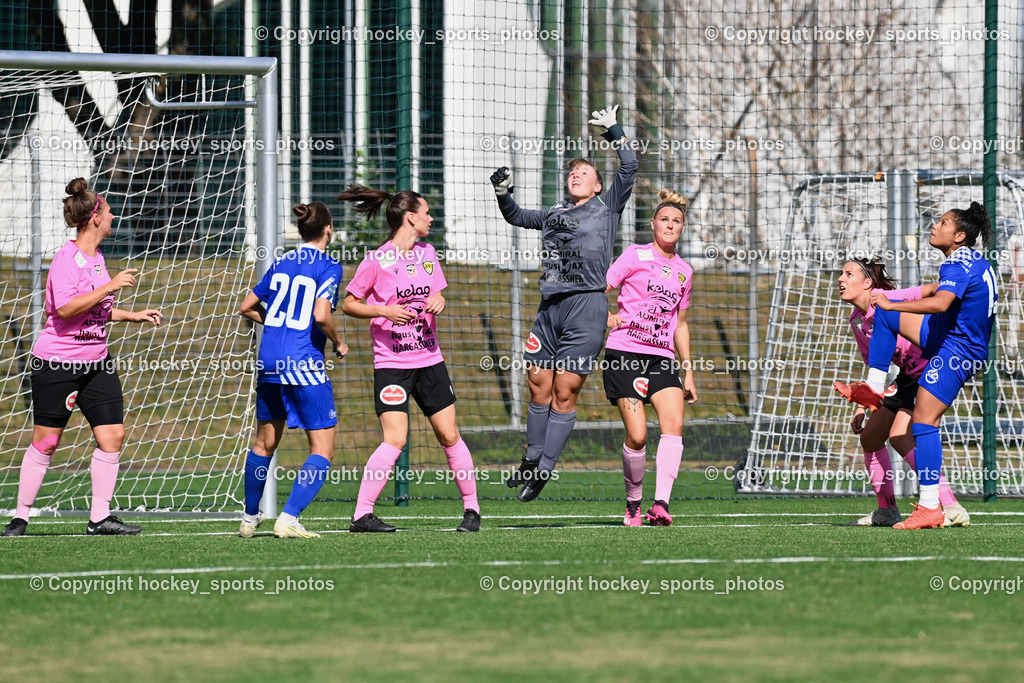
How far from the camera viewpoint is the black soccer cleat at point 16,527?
7242 millimetres

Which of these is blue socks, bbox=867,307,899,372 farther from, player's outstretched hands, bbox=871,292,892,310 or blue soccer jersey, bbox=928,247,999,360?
player's outstretched hands, bbox=871,292,892,310

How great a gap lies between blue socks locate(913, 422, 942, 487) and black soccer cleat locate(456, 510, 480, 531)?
266 cm

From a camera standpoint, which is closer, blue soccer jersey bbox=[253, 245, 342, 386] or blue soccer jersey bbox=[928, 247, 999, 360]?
blue soccer jersey bbox=[253, 245, 342, 386]

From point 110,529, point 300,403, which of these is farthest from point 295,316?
point 110,529

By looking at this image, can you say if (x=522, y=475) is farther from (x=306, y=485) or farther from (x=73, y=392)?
(x=73, y=392)

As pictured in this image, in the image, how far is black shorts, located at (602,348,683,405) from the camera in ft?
25.6

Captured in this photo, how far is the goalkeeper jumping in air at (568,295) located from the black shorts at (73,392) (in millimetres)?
2619

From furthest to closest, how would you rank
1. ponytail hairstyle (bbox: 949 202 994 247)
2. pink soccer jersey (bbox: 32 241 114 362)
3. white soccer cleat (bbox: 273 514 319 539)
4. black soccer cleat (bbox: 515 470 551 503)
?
black soccer cleat (bbox: 515 470 551 503) < ponytail hairstyle (bbox: 949 202 994 247) < pink soccer jersey (bbox: 32 241 114 362) < white soccer cleat (bbox: 273 514 319 539)

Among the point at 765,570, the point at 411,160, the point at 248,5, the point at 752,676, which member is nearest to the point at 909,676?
the point at 752,676

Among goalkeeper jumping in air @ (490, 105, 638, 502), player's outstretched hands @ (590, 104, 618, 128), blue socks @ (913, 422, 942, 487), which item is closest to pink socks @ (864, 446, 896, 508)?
blue socks @ (913, 422, 942, 487)

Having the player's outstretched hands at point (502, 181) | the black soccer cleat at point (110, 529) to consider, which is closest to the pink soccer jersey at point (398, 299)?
the player's outstretched hands at point (502, 181)

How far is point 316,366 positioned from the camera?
22.9 feet

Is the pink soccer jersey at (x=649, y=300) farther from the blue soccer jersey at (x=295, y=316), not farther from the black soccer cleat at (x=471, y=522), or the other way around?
the blue soccer jersey at (x=295, y=316)

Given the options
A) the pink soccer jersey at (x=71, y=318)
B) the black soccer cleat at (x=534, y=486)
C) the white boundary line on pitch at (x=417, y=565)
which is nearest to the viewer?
the white boundary line on pitch at (x=417, y=565)
